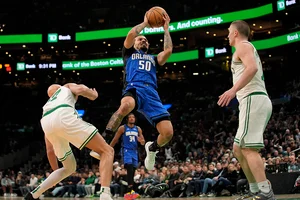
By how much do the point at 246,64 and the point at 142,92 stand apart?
261 centimetres

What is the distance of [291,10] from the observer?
3003 cm

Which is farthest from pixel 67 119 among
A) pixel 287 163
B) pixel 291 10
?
pixel 291 10

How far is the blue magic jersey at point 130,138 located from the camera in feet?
38.3

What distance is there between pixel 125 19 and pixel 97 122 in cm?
967

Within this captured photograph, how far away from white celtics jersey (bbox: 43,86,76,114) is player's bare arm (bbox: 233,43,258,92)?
2.40 metres

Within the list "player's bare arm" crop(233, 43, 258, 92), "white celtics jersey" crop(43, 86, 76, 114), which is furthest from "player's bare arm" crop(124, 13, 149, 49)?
"player's bare arm" crop(233, 43, 258, 92)

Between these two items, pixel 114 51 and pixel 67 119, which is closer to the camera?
pixel 67 119

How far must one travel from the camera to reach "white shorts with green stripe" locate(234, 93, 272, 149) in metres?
5.64

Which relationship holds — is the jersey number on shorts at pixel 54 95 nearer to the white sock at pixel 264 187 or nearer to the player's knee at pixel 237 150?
the player's knee at pixel 237 150

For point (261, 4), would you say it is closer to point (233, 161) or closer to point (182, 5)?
point (182, 5)

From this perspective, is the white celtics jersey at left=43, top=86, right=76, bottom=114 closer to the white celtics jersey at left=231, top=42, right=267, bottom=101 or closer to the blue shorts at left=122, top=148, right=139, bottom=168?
the white celtics jersey at left=231, top=42, right=267, bottom=101

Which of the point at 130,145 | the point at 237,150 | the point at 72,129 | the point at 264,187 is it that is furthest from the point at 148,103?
the point at 130,145

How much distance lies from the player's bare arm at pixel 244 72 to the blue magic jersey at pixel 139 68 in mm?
2495

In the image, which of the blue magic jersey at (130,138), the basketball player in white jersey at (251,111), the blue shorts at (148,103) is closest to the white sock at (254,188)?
the basketball player in white jersey at (251,111)
